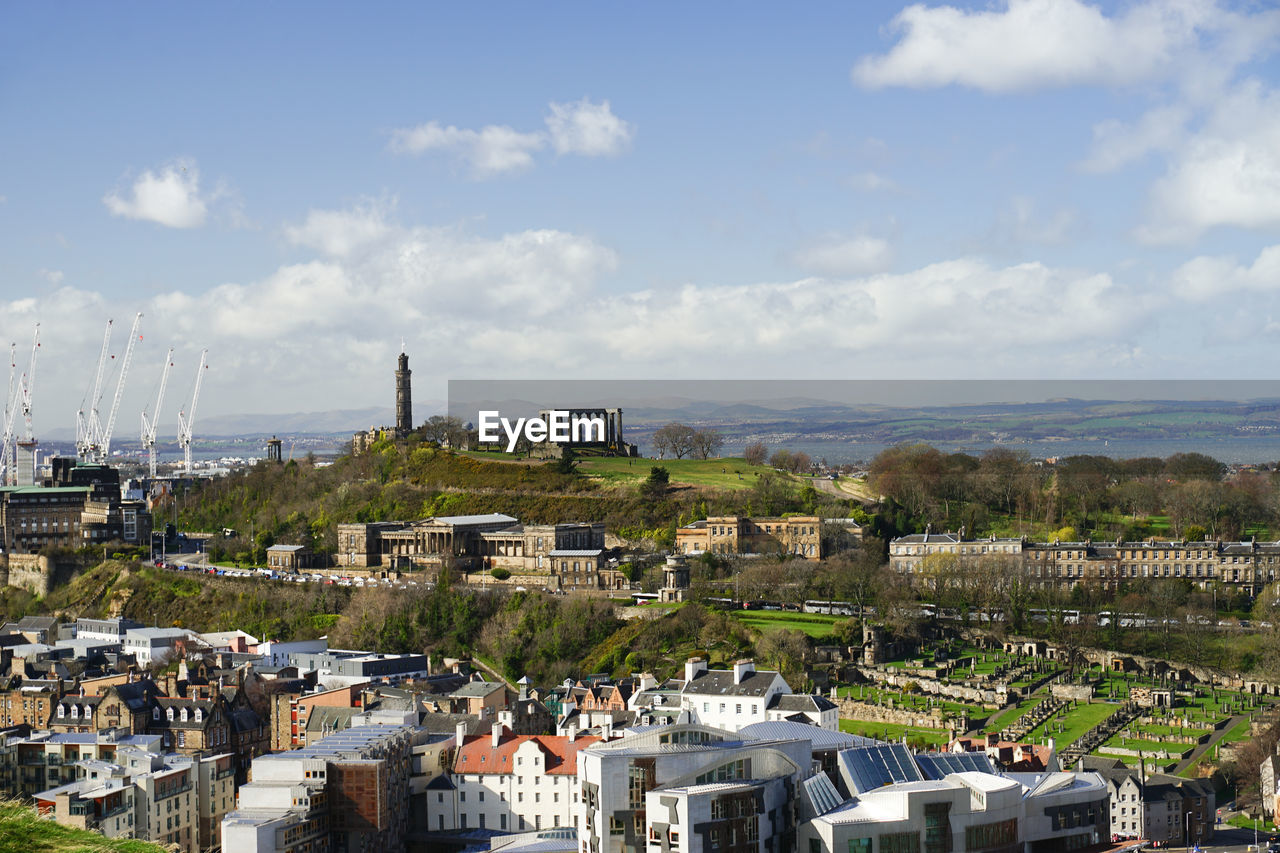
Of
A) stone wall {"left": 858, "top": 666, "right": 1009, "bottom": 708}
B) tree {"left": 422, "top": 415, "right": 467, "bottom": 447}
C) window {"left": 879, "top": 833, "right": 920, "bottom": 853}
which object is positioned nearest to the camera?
window {"left": 879, "top": 833, "right": 920, "bottom": 853}

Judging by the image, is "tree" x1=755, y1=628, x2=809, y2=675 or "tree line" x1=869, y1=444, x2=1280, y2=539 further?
"tree line" x1=869, y1=444, x2=1280, y2=539

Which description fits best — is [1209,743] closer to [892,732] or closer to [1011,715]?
[1011,715]

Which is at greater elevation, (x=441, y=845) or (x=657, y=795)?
(x=657, y=795)

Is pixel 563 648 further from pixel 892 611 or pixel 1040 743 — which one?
pixel 1040 743

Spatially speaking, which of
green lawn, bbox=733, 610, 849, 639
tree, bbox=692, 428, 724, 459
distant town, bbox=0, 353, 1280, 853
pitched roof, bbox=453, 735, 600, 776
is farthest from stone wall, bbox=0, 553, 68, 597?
pitched roof, bbox=453, 735, 600, 776

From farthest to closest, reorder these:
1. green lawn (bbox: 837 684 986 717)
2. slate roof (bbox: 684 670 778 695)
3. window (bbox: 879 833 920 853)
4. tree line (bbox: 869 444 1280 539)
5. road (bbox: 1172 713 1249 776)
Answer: tree line (bbox: 869 444 1280 539), green lawn (bbox: 837 684 986 717), slate roof (bbox: 684 670 778 695), road (bbox: 1172 713 1249 776), window (bbox: 879 833 920 853)

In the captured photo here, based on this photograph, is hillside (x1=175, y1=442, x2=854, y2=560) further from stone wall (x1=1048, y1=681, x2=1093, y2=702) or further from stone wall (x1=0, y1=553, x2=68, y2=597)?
stone wall (x1=1048, y1=681, x2=1093, y2=702)

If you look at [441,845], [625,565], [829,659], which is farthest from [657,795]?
[625,565]
